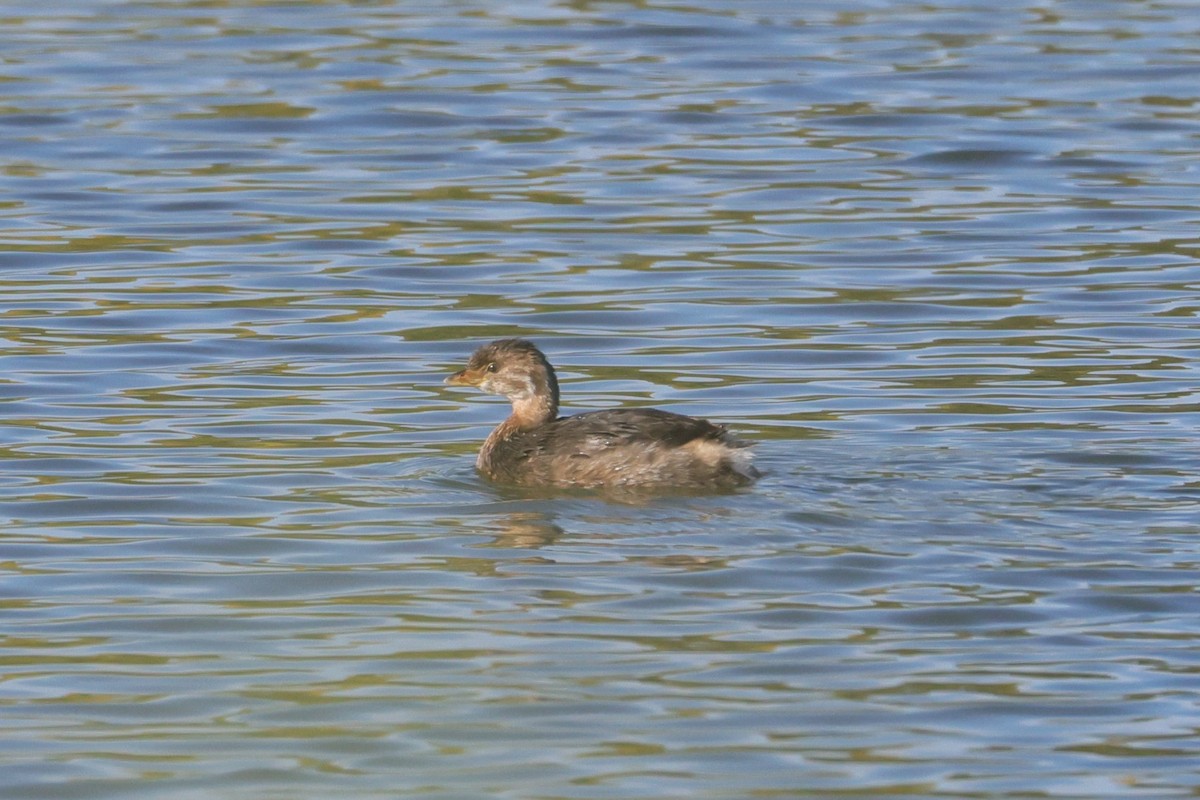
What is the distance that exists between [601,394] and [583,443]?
1.78 meters

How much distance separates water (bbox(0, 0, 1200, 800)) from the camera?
7.20 metres

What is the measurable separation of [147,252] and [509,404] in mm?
3654

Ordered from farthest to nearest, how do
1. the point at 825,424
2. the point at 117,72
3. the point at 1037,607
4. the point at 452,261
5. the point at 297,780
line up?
1. the point at 117,72
2. the point at 452,261
3. the point at 825,424
4. the point at 1037,607
5. the point at 297,780

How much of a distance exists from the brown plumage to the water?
177 mm

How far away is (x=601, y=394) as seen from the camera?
39.9ft

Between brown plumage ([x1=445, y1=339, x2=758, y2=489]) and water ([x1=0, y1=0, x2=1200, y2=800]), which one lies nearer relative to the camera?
water ([x1=0, y1=0, x2=1200, y2=800])

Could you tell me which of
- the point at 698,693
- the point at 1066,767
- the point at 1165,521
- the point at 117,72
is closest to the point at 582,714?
the point at 698,693

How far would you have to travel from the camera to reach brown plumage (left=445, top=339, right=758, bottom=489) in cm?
1004

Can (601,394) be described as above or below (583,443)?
below

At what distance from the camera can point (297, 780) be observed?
6793 millimetres

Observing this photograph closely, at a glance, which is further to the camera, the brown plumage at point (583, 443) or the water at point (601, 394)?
the brown plumage at point (583, 443)

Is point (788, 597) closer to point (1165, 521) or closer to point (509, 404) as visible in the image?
point (1165, 521)

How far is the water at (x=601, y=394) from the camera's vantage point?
7199mm

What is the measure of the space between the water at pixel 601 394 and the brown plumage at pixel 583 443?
0.58ft
